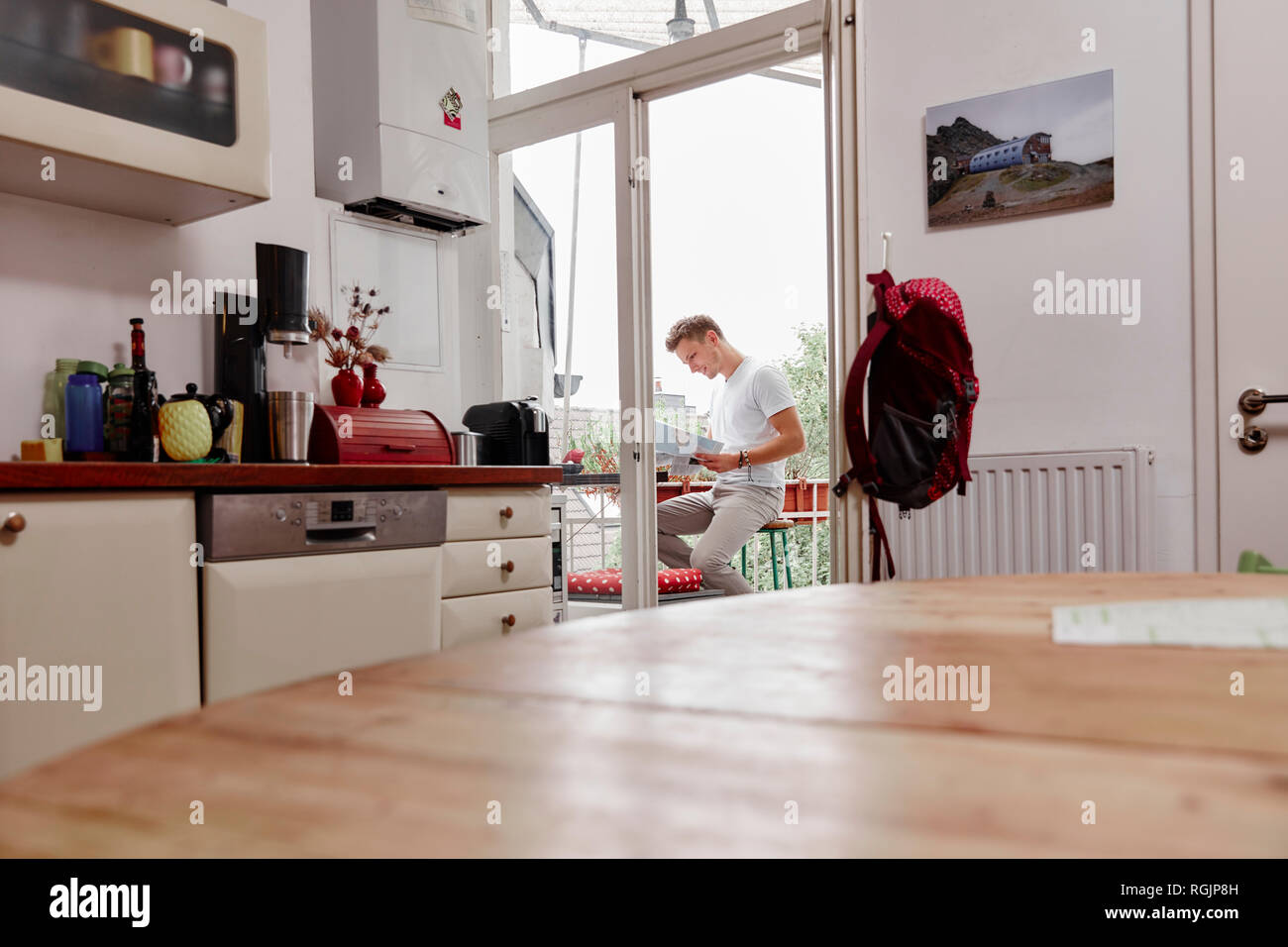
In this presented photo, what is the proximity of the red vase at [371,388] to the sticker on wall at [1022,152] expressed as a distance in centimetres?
185

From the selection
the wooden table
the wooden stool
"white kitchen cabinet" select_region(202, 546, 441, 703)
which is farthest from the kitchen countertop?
the wooden stool

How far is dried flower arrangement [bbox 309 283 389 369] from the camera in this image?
9.20 feet

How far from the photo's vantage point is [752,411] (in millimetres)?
4094

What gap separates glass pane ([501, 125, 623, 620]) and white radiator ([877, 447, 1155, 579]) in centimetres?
143

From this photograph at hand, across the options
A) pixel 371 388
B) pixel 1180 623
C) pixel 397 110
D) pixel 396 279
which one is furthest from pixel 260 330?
pixel 1180 623

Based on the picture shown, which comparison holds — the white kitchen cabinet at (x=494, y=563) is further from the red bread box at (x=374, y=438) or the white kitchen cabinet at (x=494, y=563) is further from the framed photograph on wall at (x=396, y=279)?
the framed photograph on wall at (x=396, y=279)

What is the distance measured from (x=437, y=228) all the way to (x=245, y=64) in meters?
1.12

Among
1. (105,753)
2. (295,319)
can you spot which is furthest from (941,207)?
(105,753)

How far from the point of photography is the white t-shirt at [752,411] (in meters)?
4.02

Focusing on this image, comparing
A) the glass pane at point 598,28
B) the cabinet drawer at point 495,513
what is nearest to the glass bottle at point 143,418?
the cabinet drawer at point 495,513

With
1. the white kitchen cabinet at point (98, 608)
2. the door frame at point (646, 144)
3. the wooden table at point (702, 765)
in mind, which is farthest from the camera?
the door frame at point (646, 144)

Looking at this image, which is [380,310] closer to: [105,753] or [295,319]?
[295,319]

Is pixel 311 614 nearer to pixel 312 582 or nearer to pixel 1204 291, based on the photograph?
pixel 312 582

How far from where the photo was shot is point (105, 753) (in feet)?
1.21
